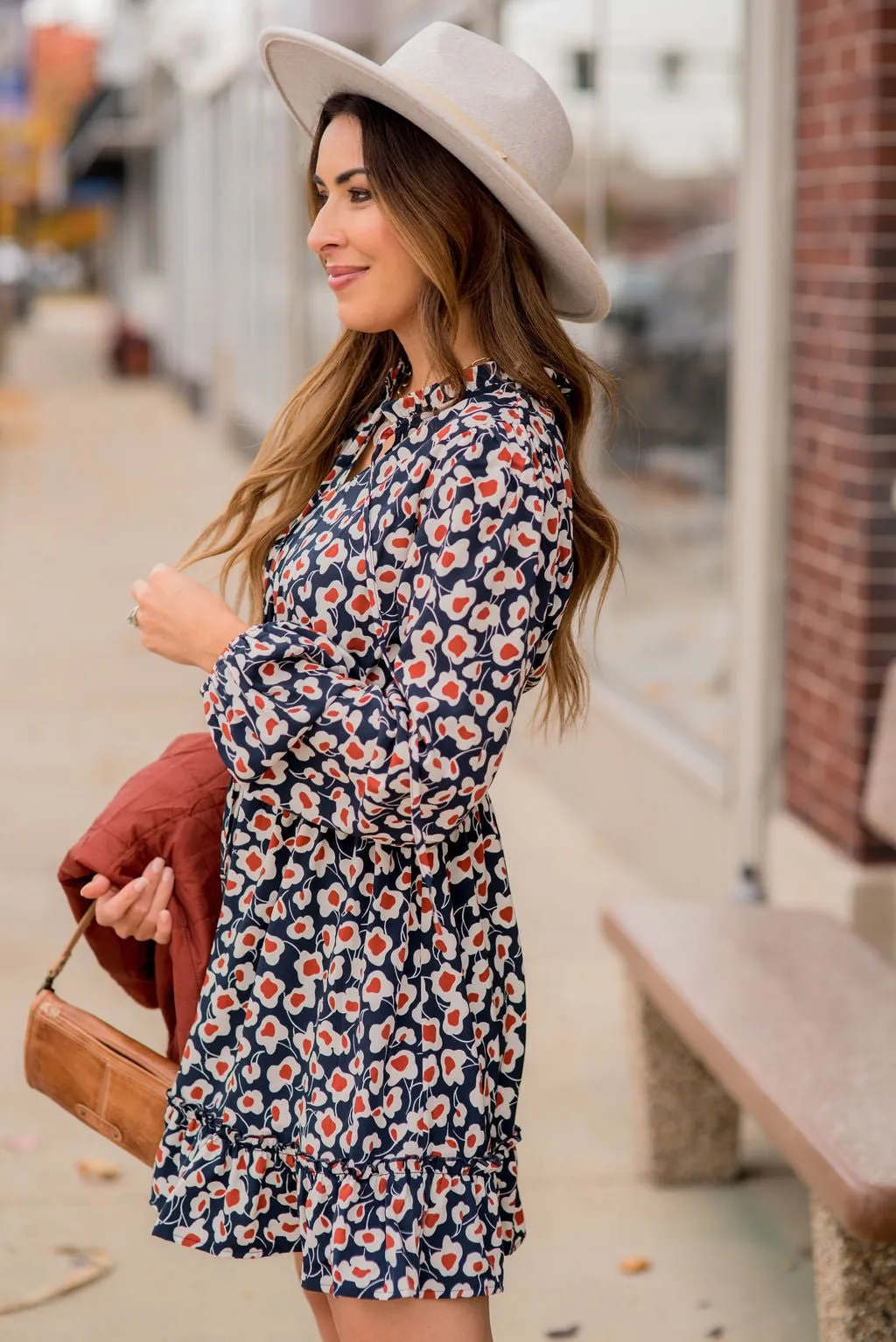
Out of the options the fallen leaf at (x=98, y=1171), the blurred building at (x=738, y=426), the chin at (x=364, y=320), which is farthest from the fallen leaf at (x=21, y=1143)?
the chin at (x=364, y=320)

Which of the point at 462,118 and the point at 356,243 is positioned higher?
the point at 462,118

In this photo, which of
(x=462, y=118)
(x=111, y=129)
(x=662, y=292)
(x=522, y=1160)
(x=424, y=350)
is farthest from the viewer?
(x=111, y=129)

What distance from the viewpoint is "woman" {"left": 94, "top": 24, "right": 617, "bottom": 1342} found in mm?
2020

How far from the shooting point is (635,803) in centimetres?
630

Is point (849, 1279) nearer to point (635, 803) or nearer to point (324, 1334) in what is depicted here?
point (324, 1334)

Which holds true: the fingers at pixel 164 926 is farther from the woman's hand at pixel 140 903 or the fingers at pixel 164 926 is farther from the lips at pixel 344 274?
A: the lips at pixel 344 274

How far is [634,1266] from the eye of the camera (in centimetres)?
372

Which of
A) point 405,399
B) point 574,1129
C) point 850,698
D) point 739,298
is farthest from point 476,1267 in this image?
point 739,298

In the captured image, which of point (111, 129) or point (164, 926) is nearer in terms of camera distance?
point (164, 926)

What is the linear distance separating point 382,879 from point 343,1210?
14.5 inches

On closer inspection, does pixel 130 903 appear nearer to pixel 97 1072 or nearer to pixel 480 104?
pixel 97 1072

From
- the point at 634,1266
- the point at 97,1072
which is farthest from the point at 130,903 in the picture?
the point at 634,1266

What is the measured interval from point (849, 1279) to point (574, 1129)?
1512mm

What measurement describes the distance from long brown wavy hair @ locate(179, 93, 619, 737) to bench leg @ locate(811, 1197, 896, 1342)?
1065 mm
